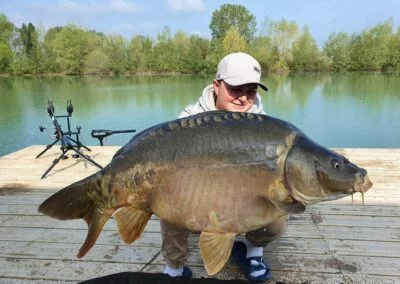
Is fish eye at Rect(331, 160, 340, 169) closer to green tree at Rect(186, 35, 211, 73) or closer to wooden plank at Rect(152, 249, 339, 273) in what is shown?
wooden plank at Rect(152, 249, 339, 273)

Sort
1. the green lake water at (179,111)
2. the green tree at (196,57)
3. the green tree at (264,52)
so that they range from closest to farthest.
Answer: the green lake water at (179,111) < the green tree at (264,52) < the green tree at (196,57)

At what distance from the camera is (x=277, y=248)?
252 centimetres

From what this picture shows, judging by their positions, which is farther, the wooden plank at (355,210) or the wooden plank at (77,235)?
the wooden plank at (355,210)

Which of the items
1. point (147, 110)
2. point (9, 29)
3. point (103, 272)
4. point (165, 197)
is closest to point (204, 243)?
point (165, 197)

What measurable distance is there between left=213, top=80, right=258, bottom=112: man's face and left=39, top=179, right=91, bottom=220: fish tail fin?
84cm

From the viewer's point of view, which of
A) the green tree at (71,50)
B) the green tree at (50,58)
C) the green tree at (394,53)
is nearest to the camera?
the green tree at (394,53)

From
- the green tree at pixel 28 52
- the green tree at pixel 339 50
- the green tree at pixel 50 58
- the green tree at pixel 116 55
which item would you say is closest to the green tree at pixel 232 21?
the green tree at pixel 339 50

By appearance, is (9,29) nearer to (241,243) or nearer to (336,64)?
(336,64)

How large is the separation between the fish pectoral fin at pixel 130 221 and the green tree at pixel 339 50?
46.8 m

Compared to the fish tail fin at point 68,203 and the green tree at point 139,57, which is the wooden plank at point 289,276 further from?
the green tree at point 139,57

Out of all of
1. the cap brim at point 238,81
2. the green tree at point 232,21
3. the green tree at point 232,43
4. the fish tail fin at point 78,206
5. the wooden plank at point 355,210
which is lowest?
the wooden plank at point 355,210

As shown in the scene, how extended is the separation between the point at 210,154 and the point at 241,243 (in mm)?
982

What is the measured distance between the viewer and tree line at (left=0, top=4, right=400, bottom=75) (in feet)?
148

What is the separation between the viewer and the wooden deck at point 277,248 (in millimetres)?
2266
